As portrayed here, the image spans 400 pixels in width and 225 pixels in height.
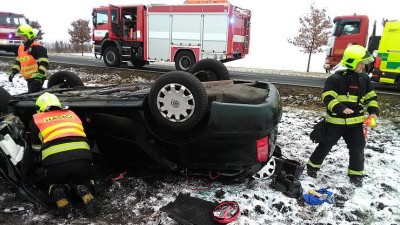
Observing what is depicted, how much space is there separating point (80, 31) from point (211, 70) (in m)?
33.8

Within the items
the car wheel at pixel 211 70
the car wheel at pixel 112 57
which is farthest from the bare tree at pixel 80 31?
the car wheel at pixel 211 70

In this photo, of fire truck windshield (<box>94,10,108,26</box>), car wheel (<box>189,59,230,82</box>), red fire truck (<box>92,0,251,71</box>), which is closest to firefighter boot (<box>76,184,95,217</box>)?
car wheel (<box>189,59,230,82</box>)

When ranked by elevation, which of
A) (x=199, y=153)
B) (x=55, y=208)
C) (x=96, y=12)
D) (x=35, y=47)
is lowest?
(x=55, y=208)

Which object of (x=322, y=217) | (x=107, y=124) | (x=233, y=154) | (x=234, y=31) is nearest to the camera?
(x=322, y=217)

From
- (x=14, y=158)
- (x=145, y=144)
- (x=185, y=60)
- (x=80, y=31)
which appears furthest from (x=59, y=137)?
(x=80, y=31)

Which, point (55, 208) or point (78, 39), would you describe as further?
point (78, 39)

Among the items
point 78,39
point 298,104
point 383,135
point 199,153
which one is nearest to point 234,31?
point 298,104

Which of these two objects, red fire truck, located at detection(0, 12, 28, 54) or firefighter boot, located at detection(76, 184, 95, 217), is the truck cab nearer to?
firefighter boot, located at detection(76, 184, 95, 217)

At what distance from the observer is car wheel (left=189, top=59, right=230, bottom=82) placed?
4543mm

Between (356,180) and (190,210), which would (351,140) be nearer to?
(356,180)

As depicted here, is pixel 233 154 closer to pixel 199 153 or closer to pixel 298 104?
pixel 199 153

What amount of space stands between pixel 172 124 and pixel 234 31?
383 inches

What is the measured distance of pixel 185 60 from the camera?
12.7m

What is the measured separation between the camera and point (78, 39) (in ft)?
115
